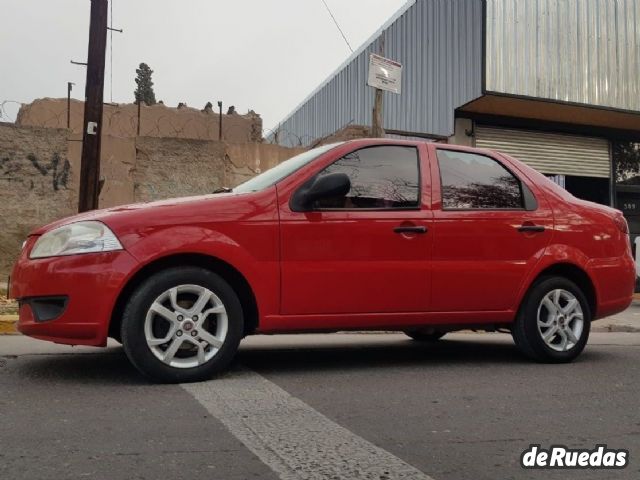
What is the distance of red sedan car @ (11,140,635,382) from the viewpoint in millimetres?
3969

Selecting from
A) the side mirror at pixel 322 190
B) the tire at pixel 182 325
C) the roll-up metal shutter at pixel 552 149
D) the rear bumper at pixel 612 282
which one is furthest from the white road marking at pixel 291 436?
the roll-up metal shutter at pixel 552 149

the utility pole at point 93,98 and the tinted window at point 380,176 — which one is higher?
the utility pole at point 93,98

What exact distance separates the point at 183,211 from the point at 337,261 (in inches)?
42.5

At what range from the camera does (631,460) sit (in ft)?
9.48

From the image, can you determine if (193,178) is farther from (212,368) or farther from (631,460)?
Result: (631,460)

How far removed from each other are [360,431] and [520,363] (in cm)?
249

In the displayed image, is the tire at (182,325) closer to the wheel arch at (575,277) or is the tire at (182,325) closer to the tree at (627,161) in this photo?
the wheel arch at (575,277)

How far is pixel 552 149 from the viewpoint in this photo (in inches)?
572

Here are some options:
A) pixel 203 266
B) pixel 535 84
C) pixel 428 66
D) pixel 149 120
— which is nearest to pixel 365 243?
pixel 203 266

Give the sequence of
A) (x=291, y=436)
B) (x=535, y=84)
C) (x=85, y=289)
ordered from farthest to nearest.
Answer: (x=535, y=84), (x=85, y=289), (x=291, y=436)

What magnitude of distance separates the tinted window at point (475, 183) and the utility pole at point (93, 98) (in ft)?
17.4

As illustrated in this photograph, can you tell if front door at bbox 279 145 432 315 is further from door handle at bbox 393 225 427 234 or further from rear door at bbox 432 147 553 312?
rear door at bbox 432 147 553 312

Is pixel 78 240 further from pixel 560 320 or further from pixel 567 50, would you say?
pixel 567 50

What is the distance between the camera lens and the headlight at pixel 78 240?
395cm
